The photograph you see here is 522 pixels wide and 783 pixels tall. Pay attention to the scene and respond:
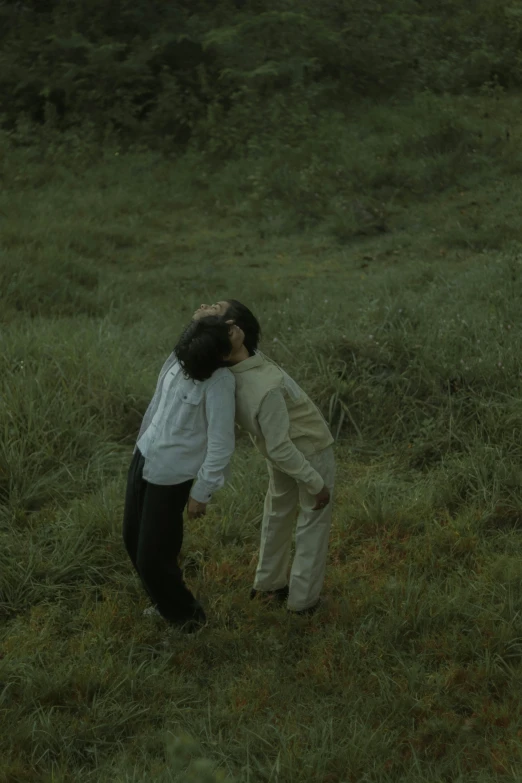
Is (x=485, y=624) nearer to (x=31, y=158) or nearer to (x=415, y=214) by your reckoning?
(x=415, y=214)

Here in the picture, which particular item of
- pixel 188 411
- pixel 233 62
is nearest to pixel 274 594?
pixel 188 411

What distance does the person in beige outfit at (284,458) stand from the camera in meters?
3.52

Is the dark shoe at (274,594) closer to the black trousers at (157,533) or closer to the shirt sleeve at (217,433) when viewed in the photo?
the black trousers at (157,533)

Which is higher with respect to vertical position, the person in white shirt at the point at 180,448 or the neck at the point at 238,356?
the neck at the point at 238,356

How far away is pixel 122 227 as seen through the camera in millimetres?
10188

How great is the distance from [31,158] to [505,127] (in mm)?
5752

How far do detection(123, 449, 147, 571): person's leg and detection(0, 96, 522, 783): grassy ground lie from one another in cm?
40

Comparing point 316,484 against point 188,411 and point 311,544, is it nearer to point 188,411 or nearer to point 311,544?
point 311,544

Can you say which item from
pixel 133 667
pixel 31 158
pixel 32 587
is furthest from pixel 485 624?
pixel 31 158

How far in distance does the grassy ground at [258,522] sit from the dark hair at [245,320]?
1.21 m

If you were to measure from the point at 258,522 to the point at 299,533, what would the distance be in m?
0.91

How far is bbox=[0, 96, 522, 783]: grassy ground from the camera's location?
3338 mm

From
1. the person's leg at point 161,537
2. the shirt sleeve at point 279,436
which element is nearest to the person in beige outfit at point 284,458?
the shirt sleeve at point 279,436

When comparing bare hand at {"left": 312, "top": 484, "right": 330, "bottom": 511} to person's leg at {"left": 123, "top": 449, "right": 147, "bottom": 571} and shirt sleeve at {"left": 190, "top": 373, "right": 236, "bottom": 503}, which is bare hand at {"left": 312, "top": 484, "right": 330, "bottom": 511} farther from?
person's leg at {"left": 123, "top": 449, "right": 147, "bottom": 571}
